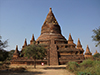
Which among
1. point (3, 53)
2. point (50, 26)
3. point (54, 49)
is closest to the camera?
point (3, 53)

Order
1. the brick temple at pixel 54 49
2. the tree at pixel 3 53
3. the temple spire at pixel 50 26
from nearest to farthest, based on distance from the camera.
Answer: the tree at pixel 3 53
the brick temple at pixel 54 49
the temple spire at pixel 50 26

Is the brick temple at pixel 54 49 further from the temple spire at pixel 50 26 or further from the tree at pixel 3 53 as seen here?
the tree at pixel 3 53

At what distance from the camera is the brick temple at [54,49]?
22.7 metres

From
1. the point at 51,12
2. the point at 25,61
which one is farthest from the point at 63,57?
the point at 51,12

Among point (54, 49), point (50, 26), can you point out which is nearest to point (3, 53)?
point (54, 49)

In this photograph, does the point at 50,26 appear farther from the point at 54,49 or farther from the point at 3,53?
the point at 3,53

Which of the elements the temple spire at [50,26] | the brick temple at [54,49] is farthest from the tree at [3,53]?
the temple spire at [50,26]

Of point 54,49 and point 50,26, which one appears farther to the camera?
point 50,26

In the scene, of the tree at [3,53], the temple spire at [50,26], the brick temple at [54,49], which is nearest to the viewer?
the tree at [3,53]

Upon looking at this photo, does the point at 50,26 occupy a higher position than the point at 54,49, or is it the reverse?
the point at 50,26

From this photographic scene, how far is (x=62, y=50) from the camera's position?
2509 centimetres

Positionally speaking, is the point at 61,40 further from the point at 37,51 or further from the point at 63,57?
the point at 37,51

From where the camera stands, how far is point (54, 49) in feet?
83.0

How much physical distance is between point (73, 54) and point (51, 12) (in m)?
17.3
